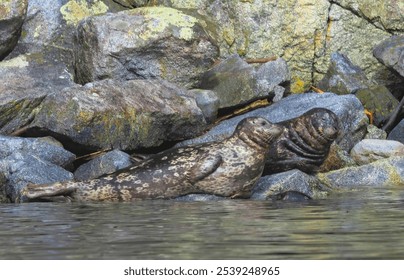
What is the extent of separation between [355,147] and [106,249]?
782cm

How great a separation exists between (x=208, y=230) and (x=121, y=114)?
18.1 ft

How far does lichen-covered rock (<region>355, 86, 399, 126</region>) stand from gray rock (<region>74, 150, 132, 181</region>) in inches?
192

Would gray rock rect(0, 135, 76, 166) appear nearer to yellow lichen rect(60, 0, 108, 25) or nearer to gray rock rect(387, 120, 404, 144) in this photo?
yellow lichen rect(60, 0, 108, 25)

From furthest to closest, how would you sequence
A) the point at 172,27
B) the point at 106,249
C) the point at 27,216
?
the point at 172,27 → the point at 27,216 → the point at 106,249

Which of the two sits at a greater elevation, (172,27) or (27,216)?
(172,27)

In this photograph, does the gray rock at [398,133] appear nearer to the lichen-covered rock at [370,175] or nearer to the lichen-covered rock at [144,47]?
the lichen-covered rock at [370,175]

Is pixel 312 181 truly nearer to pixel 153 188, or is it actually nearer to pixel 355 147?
pixel 153 188

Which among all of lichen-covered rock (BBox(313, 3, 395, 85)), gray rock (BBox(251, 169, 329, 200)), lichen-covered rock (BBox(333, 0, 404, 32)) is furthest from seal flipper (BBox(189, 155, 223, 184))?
lichen-covered rock (BBox(333, 0, 404, 32))

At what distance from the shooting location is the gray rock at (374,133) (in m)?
15.2

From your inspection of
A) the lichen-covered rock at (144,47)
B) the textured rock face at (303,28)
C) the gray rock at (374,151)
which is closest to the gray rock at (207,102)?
the lichen-covered rock at (144,47)

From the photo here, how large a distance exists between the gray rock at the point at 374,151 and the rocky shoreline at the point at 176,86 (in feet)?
0.06

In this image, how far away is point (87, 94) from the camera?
13172 mm

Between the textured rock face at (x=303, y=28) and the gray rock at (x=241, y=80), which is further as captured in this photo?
the textured rock face at (x=303, y=28)

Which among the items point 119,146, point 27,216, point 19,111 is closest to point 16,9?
point 19,111
